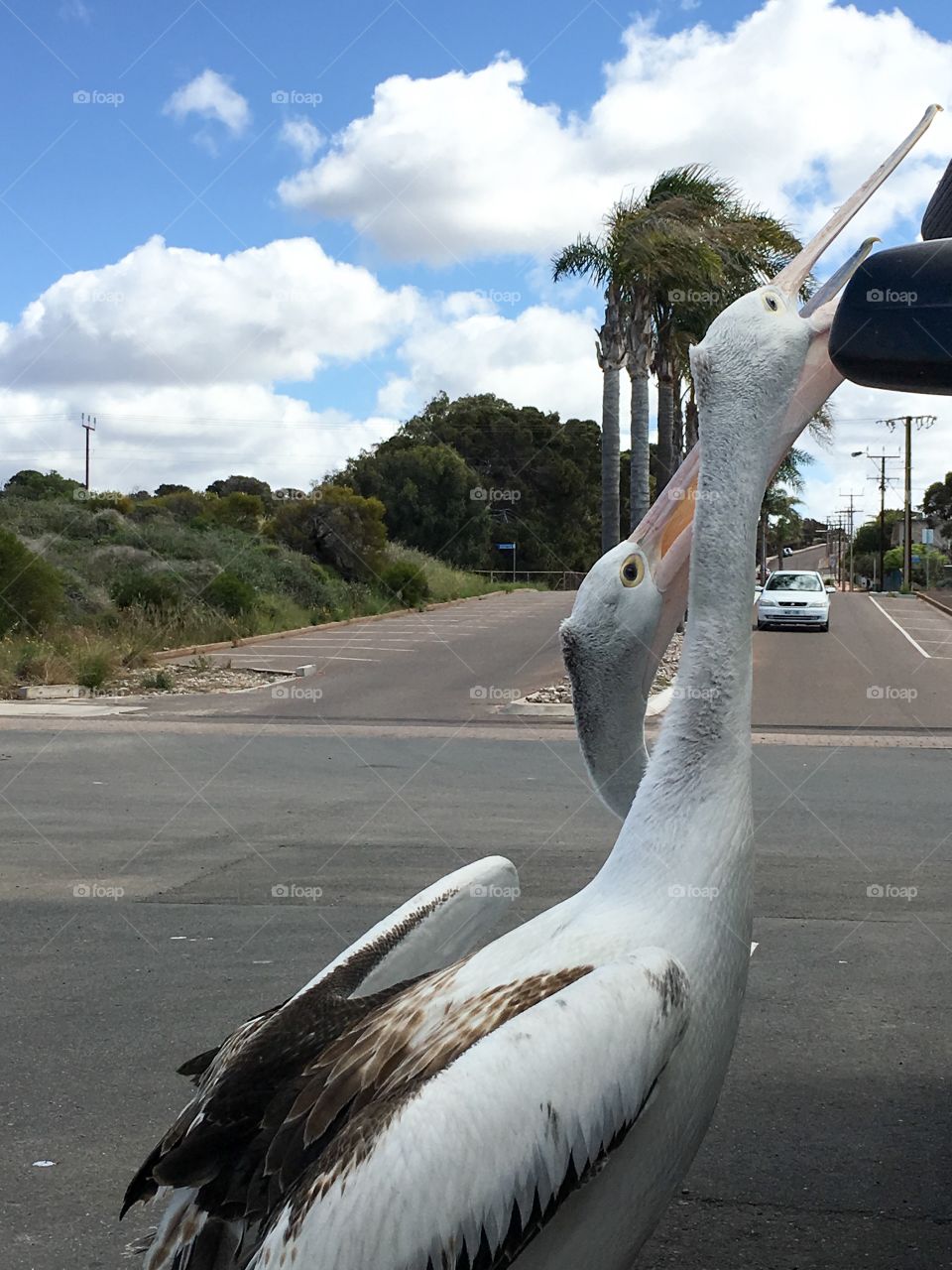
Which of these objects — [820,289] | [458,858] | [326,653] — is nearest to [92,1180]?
[820,289]

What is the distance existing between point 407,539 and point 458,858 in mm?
45805

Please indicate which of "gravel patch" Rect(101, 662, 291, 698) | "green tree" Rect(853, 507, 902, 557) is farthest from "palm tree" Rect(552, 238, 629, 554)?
"green tree" Rect(853, 507, 902, 557)

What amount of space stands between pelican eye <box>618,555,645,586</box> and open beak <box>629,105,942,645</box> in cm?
3

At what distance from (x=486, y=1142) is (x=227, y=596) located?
2705 cm

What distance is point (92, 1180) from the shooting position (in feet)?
12.7

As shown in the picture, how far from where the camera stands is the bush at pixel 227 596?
28.6 m

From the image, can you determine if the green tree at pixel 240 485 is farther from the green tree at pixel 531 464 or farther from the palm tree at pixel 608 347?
the palm tree at pixel 608 347

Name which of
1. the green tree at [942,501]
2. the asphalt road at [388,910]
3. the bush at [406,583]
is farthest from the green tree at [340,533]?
the green tree at [942,501]

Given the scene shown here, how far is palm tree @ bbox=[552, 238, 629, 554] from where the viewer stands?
2439 cm

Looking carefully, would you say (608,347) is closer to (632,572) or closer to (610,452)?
(610,452)

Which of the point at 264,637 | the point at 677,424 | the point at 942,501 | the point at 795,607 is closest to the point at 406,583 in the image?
the point at 677,424

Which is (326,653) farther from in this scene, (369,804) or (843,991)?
(843,991)

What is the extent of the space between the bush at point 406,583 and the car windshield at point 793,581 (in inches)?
413

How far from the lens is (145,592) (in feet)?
87.9
